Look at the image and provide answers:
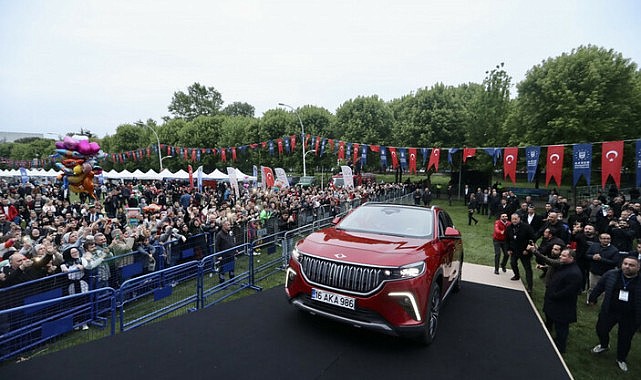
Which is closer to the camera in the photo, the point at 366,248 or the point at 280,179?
the point at 366,248

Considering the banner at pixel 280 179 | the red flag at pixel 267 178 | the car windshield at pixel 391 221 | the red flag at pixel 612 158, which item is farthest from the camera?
the banner at pixel 280 179

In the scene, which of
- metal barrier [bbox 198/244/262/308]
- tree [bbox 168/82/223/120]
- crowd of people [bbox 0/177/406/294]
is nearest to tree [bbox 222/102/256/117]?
tree [bbox 168/82/223/120]

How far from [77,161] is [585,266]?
16.9 metres

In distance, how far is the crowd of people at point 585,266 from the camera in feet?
15.0

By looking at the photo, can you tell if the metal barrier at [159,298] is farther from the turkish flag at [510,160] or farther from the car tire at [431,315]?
the turkish flag at [510,160]

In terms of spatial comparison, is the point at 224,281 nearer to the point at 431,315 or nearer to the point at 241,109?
the point at 431,315

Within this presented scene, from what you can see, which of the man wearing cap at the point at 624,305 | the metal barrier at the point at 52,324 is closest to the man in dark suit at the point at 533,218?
the man wearing cap at the point at 624,305

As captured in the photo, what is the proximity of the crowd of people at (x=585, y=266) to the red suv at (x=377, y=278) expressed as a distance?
5.57ft

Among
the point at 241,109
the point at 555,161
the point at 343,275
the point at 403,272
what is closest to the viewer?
the point at 403,272

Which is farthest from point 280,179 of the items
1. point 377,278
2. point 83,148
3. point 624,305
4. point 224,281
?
point 624,305

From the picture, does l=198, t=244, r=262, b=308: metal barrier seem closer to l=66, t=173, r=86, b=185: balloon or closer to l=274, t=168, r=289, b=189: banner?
l=66, t=173, r=86, b=185: balloon

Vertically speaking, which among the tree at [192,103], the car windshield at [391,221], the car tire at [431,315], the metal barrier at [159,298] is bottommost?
the metal barrier at [159,298]

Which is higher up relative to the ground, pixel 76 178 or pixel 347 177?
pixel 76 178

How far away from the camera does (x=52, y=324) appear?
4.74 m
